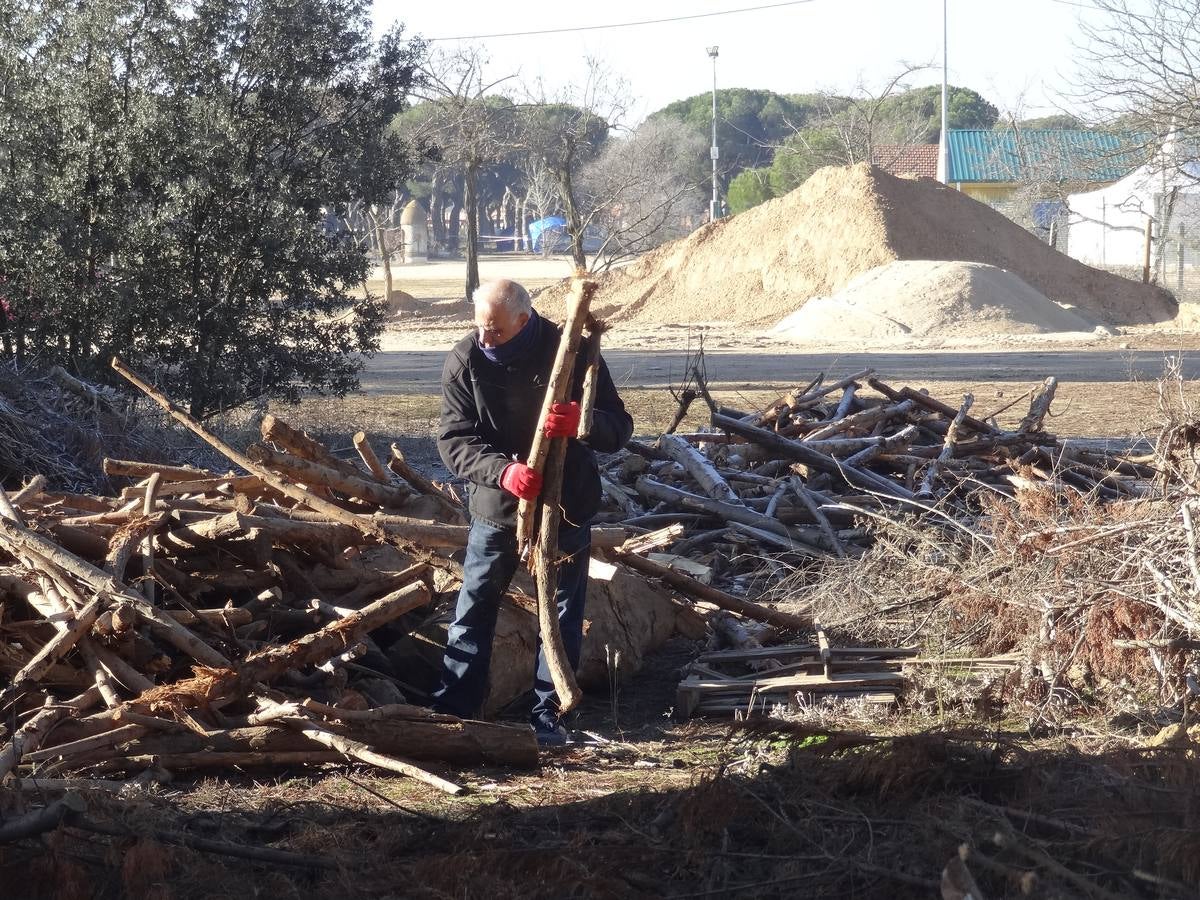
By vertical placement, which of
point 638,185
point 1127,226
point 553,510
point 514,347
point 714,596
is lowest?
point 714,596

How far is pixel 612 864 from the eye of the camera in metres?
3.70

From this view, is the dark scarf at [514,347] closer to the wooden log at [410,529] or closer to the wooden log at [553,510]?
the wooden log at [553,510]

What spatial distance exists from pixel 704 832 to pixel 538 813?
0.63m

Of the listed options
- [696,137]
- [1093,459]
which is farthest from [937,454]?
[696,137]

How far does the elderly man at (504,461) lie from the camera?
4910 mm

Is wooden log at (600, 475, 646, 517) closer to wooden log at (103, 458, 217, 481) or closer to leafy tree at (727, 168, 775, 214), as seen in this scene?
wooden log at (103, 458, 217, 481)

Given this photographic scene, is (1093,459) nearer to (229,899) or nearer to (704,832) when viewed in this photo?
(704,832)

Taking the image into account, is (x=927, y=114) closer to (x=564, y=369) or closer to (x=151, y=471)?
(x=151, y=471)

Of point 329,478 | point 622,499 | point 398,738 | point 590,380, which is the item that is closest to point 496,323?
point 590,380

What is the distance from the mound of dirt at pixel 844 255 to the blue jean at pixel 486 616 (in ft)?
95.8

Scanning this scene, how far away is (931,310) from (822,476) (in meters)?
21.4

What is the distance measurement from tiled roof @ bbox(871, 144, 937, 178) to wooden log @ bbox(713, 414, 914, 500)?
5641 centimetres

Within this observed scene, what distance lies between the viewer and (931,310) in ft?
96.6

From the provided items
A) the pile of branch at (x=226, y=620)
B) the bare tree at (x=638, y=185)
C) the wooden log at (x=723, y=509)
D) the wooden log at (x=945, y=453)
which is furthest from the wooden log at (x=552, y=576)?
the bare tree at (x=638, y=185)
